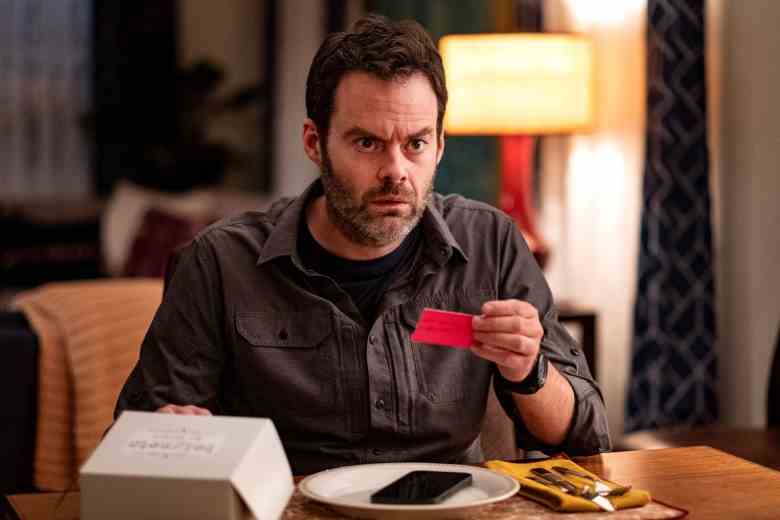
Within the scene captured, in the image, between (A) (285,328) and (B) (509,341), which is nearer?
(B) (509,341)

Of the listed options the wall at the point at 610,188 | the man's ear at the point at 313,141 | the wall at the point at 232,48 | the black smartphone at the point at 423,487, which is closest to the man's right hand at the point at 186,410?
the black smartphone at the point at 423,487

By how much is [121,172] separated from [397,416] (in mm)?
5430

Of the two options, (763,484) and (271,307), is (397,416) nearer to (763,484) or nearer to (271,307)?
(271,307)

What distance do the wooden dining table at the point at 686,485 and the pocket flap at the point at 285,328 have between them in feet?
1.16

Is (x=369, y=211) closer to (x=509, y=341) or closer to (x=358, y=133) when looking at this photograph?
(x=358, y=133)

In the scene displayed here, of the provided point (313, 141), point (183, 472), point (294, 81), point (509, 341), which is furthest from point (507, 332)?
point (294, 81)

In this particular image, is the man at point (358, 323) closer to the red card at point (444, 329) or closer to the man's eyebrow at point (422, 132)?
the man's eyebrow at point (422, 132)

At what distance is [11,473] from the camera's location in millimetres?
2969

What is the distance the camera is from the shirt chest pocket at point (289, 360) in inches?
61.9

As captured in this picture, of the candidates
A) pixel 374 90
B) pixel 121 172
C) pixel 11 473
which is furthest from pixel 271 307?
pixel 121 172

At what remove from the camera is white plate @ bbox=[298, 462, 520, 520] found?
1128 millimetres

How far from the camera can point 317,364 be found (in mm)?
1581

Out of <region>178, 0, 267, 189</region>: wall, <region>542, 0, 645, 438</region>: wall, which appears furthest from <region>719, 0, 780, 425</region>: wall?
<region>178, 0, 267, 189</region>: wall

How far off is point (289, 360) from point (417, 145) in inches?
13.0
